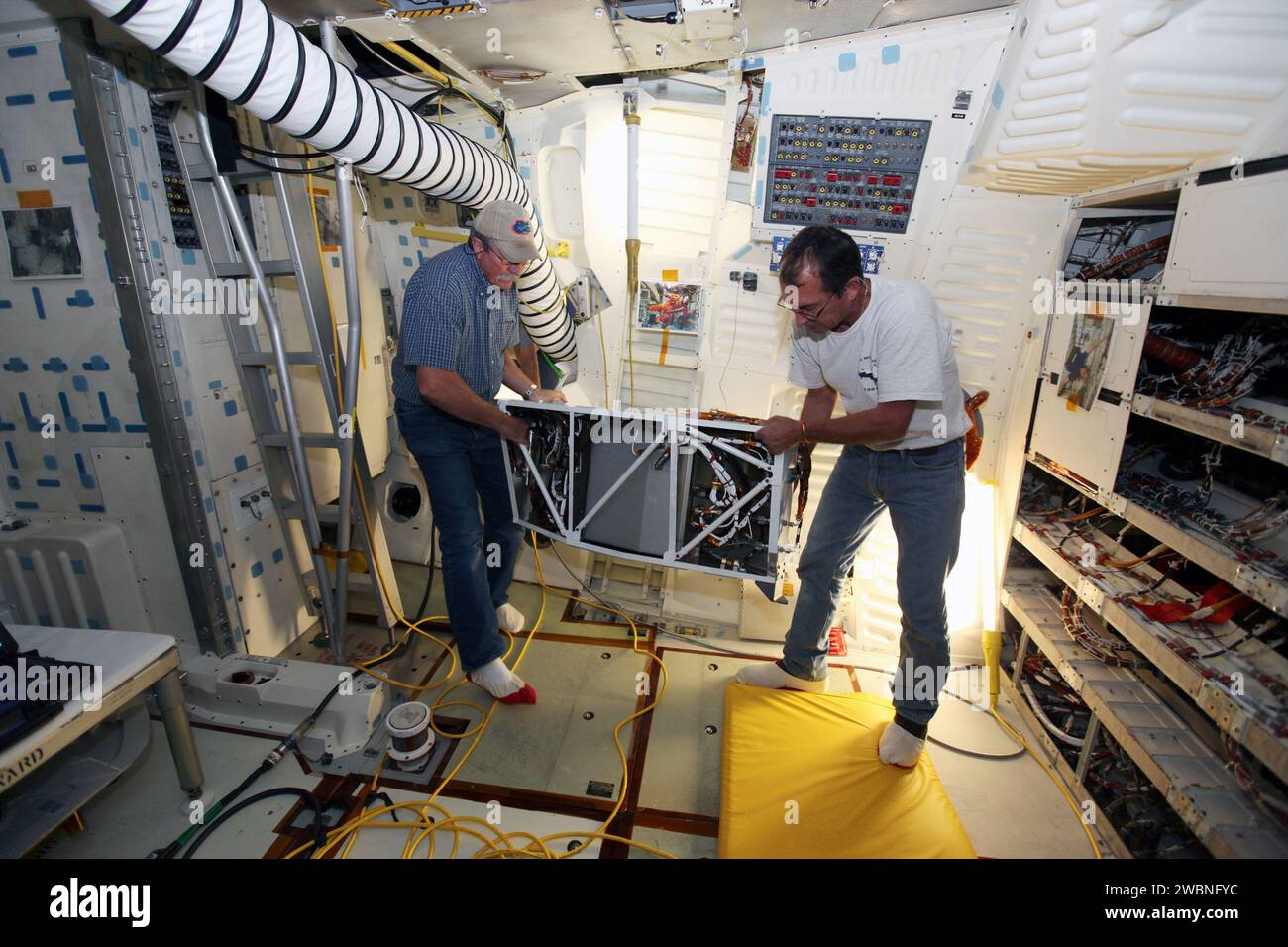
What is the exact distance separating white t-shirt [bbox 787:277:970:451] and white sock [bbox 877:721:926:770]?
1.16 meters

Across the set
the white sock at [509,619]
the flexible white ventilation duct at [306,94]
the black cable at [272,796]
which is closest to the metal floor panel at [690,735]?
the white sock at [509,619]

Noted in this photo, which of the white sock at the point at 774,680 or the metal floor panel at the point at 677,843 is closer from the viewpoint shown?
the metal floor panel at the point at 677,843

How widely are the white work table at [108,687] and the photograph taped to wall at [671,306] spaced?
2.79 m

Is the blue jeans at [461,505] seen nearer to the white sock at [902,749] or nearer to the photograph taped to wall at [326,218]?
the photograph taped to wall at [326,218]

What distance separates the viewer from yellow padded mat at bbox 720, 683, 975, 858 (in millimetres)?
2033

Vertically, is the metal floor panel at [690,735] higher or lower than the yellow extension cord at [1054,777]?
higher

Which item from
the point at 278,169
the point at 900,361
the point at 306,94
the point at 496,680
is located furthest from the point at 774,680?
the point at 278,169

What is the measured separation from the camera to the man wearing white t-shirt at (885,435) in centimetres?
197

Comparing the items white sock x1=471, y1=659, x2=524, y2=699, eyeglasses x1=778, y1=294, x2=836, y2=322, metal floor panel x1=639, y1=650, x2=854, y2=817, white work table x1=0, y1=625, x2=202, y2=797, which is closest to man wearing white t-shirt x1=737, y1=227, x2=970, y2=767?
eyeglasses x1=778, y1=294, x2=836, y2=322

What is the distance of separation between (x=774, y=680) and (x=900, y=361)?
1.61 m

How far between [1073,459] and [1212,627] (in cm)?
77

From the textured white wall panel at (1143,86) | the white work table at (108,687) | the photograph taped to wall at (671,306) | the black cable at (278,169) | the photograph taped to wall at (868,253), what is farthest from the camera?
the photograph taped to wall at (671,306)

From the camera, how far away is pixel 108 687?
176 centimetres

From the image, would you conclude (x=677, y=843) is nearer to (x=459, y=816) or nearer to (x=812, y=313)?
(x=459, y=816)
